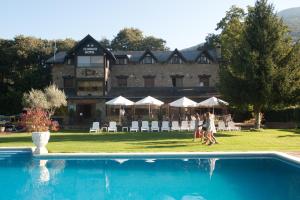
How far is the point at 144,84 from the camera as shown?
42969mm

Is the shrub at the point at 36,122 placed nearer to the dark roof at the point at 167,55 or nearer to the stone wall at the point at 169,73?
the stone wall at the point at 169,73

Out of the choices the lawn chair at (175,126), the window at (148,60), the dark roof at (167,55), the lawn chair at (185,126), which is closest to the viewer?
the lawn chair at (185,126)

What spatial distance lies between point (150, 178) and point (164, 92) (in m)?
29.0

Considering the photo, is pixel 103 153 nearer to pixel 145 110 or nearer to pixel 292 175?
pixel 292 175

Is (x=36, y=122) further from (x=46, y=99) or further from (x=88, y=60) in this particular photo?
(x=88, y=60)

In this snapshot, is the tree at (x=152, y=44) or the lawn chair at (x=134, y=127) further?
the tree at (x=152, y=44)

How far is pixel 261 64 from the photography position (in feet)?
85.4

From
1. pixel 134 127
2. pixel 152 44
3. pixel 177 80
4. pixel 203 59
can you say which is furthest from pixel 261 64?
pixel 152 44

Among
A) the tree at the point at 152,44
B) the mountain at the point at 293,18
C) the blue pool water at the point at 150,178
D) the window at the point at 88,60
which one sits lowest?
the blue pool water at the point at 150,178

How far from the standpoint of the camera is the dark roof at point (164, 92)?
39.2 metres

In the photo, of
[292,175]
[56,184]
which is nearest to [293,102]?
[292,175]

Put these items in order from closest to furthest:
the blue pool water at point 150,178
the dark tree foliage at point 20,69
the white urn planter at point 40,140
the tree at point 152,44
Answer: the blue pool water at point 150,178, the white urn planter at point 40,140, the dark tree foliage at point 20,69, the tree at point 152,44

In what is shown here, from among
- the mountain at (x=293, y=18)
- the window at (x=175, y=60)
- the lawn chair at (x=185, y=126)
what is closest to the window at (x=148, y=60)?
the window at (x=175, y=60)

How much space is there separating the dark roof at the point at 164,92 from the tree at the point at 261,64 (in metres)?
11.5
